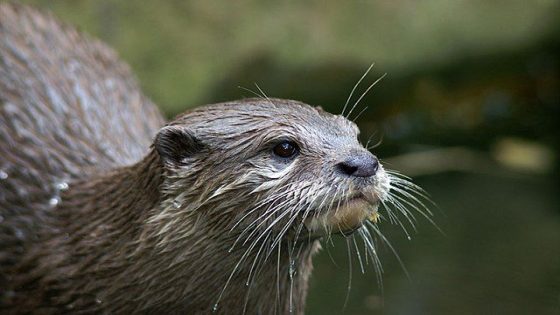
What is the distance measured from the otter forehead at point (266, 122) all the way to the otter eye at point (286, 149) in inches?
0.9

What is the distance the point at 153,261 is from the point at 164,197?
0.64ft

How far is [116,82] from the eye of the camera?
425cm

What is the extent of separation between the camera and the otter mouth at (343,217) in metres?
3.02

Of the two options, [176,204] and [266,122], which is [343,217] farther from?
[176,204]

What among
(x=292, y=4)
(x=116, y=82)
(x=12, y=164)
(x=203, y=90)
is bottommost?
(x=12, y=164)

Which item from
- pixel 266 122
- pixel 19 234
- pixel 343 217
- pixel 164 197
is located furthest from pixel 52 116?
pixel 343 217

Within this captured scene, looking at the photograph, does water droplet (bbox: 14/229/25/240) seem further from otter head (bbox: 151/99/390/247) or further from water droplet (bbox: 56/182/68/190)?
otter head (bbox: 151/99/390/247)

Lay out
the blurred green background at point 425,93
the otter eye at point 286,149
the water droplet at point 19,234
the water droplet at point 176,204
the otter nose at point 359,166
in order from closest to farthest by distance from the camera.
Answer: the otter nose at point 359,166 → the otter eye at point 286,149 → the water droplet at point 176,204 → the water droplet at point 19,234 → the blurred green background at point 425,93

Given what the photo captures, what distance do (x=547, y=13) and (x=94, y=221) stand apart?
3.71 m

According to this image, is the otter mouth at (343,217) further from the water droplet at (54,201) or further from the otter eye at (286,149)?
the water droplet at (54,201)

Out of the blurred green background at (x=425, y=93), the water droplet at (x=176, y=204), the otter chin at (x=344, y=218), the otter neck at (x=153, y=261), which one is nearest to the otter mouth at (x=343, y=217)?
the otter chin at (x=344, y=218)

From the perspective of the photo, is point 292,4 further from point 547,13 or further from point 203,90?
point 547,13

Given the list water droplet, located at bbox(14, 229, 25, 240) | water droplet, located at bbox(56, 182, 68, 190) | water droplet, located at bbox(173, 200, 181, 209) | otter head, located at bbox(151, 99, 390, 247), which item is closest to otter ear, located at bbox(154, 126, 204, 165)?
otter head, located at bbox(151, 99, 390, 247)

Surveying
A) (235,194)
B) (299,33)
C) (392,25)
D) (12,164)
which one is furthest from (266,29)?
(235,194)
